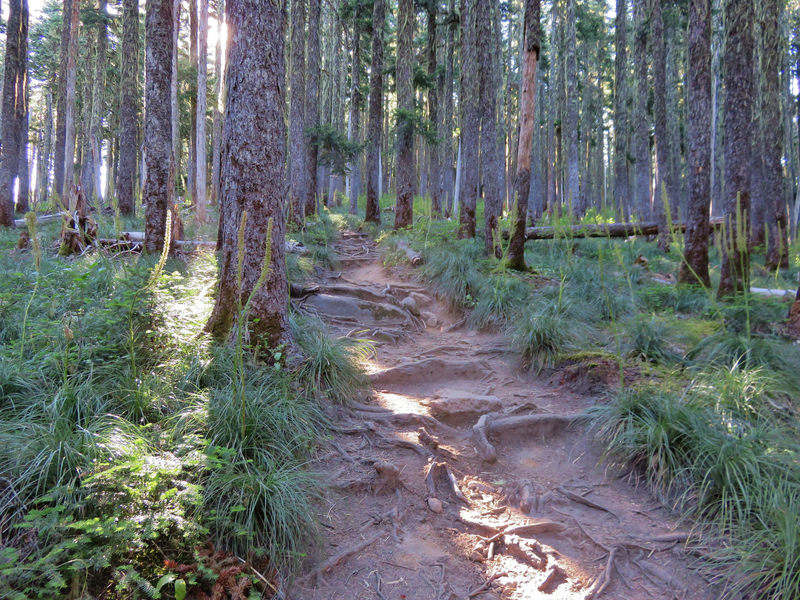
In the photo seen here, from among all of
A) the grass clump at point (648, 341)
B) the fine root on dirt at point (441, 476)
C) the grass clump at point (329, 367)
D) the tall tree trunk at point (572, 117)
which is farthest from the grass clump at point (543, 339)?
the tall tree trunk at point (572, 117)

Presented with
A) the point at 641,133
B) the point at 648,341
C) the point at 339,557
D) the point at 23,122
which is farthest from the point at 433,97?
the point at 339,557

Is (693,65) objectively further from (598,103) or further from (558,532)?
(598,103)

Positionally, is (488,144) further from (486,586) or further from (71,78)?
(71,78)

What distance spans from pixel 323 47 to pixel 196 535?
34.8m

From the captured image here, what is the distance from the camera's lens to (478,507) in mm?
3326

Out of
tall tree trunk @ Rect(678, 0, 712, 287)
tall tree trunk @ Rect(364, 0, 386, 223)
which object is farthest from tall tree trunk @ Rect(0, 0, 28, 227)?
tall tree trunk @ Rect(678, 0, 712, 287)

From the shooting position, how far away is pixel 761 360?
412 centimetres

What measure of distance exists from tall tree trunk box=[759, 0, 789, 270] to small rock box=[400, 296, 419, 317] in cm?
894

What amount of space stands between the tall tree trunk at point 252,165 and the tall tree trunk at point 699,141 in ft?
22.2

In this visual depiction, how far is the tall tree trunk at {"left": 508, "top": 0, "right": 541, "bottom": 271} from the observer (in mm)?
8148

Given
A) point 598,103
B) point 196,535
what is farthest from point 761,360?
point 598,103

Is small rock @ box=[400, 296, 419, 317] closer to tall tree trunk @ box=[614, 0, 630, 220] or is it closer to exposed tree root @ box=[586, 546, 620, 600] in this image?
exposed tree root @ box=[586, 546, 620, 600]

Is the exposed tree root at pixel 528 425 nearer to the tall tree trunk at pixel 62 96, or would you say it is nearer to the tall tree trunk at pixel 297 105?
the tall tree trunk at pixel 297 105

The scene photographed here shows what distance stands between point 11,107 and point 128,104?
9.23 ft
